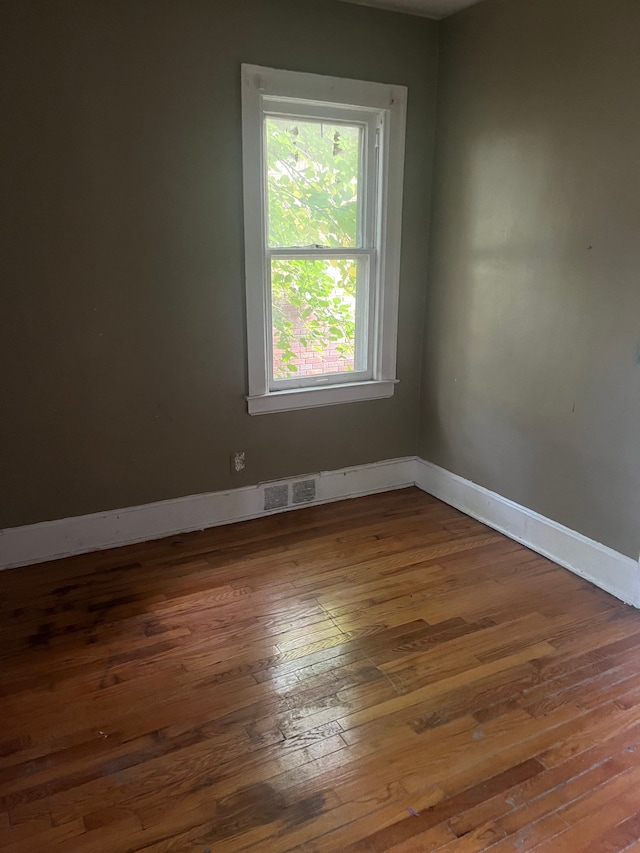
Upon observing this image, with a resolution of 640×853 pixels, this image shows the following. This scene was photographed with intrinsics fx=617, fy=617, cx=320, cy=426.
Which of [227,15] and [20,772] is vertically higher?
[227,15]

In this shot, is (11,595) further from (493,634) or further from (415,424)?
(415,424)

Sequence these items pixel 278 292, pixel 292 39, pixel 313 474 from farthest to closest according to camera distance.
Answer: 1. pixel 313 474
2. pixel 278 292
3. pixel 292 39

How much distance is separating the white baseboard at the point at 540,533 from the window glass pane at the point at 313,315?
924mm

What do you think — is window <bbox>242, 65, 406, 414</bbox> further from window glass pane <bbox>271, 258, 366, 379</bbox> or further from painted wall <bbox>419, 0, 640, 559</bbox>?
painted wall <bbox>419, 0, 640, 559</bbox>

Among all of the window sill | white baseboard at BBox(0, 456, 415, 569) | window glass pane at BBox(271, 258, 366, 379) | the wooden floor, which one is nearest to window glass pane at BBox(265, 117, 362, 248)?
window glass pane at BBox(271, 258, 366, 379)

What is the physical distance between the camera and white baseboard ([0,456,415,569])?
115 inches

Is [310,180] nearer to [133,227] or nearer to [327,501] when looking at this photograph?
[133,227]

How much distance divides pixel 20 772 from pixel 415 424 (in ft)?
8.98

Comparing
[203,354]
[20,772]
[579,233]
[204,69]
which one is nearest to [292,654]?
[20,772]

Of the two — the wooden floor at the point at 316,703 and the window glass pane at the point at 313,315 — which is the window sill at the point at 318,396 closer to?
the window glass pane at the point at 313,315

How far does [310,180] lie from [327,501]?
1.78 meters

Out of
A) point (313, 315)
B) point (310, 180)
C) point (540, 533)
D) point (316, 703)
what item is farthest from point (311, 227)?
point (316, 703)

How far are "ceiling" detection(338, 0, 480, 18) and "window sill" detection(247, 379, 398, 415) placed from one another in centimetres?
192

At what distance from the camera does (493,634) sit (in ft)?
7.93
